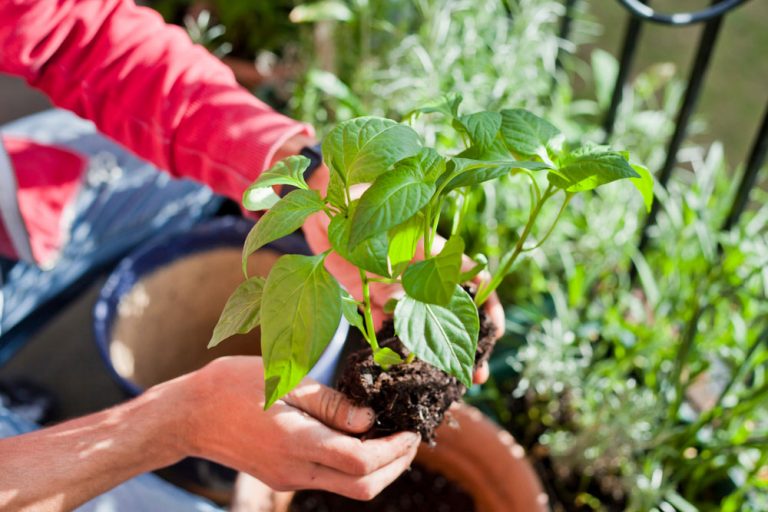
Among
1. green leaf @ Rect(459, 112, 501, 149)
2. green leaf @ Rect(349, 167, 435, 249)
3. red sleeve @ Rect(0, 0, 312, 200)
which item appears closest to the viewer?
green leaf @ Rect(349, 167, 435, 249)

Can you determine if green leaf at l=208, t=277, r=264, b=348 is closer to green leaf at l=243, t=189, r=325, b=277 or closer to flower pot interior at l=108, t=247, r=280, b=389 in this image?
green leaf at l=243, t=189, r=325, b=277

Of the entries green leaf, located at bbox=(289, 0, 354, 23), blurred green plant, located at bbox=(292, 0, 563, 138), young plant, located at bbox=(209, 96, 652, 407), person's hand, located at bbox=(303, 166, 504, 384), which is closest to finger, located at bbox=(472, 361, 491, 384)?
person's hand, located at bbox=(303, 166, 504, 384)

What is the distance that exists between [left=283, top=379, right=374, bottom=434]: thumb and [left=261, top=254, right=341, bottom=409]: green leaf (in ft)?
0.54

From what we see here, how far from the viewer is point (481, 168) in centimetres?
55

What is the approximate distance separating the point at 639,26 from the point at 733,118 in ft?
3.77

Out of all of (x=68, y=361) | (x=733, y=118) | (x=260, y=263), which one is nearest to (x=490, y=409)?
(x=260, y=263)

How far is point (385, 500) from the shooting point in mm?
1092

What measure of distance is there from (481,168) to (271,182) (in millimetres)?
158

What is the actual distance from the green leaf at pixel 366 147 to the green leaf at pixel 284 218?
3 centimetres

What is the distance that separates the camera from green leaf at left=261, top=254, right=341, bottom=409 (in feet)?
1.73

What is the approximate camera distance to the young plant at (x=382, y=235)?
1.69 ft

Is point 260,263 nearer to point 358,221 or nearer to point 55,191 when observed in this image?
point 55,191

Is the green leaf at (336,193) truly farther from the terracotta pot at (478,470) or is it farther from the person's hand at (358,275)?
the terracotta pot at (478,470)

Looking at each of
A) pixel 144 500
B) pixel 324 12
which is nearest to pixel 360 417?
pixel 144 500
